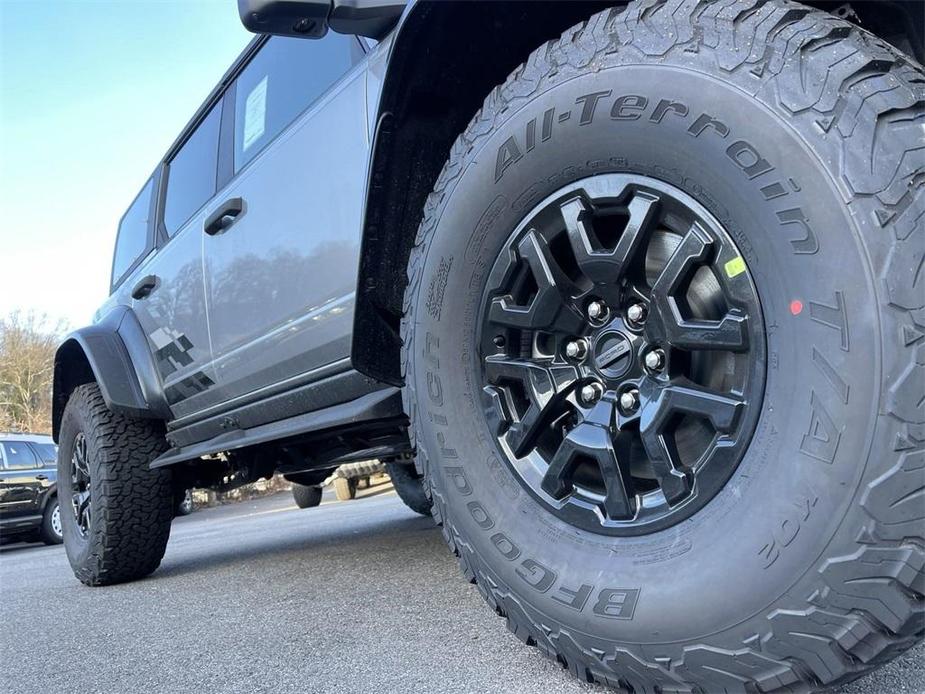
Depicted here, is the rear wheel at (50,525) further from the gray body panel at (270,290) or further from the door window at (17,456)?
the gray body panel at (270,290)

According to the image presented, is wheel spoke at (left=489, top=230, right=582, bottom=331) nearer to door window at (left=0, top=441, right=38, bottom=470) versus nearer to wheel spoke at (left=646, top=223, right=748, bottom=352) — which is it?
wheel spoke at (left=646, top=223, right=748, bottom=352)

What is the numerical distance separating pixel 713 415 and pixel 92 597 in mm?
3097

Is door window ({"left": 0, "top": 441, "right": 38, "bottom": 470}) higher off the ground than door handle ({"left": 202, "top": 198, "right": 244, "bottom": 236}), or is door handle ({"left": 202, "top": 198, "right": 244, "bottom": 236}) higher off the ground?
door handle ({"left": 202, "top": 198, "right": 244, "bottom": 236})

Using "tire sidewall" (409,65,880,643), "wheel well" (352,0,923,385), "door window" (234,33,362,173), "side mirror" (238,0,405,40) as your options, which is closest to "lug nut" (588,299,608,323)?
"tire sidewall" (409,65,880,643)

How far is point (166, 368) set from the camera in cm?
333

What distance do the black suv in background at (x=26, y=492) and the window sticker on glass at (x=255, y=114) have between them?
9029 millimetres

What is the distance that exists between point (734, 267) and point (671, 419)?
0.90 feet

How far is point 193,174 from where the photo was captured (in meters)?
3.47

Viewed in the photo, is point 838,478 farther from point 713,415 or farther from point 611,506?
point 611,506

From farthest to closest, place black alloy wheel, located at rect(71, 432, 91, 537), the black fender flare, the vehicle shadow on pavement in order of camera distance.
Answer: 1. black alloy wheel, located at rect(71, 432, 91, 537)
2. the vehicle shadow on pavement
3. the black fender flare

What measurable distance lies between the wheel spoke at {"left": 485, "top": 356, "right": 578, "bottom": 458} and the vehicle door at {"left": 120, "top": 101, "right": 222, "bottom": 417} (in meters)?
1.79

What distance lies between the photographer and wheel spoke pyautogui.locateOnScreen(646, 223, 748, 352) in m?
1.15

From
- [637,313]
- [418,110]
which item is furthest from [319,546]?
[637,313]

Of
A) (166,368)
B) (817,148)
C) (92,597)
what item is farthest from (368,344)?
(92,597)
